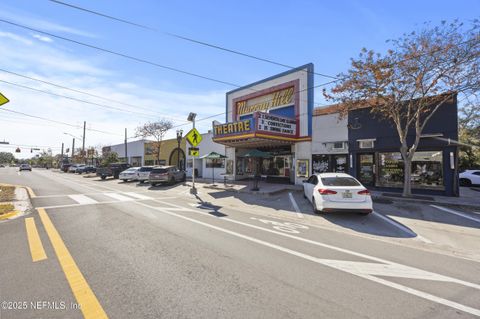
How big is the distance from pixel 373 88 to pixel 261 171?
12.2 metres

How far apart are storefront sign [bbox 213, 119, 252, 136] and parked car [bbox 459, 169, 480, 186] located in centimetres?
1738

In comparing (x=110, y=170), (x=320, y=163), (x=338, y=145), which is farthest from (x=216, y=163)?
(x=110, y=170)

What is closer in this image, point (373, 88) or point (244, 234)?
point (244, 234)

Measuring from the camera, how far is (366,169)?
52.6 ft

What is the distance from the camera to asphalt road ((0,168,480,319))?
3.11 m

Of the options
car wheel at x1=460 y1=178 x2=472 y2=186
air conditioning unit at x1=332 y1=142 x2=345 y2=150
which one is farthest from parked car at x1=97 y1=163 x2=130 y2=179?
car wheel at x1=460 y1=178 x2=472 y2=186

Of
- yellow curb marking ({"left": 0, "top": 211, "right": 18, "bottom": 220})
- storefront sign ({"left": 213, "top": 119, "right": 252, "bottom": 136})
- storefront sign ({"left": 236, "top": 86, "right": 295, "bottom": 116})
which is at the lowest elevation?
yellow curb marking ({"left": 0, "top": 211, "right": 18, "bottom": 220})

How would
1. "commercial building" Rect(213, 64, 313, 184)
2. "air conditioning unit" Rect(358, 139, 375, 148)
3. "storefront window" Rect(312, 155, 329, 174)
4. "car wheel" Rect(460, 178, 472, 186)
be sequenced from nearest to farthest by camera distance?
"air conditioning unit" Rect(358, 139, 375, 148), "commercial building" Rect(213, 64, 313, 184), "storefront window" Rect(312, 155, 329, 174), "car wheel" Rect(460, 178, 472, 186)

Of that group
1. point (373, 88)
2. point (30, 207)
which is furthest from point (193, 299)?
point (373, 88)

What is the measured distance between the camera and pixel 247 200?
43.6ft

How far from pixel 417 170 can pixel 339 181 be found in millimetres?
8225

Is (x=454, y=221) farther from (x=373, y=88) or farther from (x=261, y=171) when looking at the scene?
(x=261, y=171)

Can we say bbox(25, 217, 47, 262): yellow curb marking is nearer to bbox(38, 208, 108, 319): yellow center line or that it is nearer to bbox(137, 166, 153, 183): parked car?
bbox(38, 208, 108, 319): yellow center line

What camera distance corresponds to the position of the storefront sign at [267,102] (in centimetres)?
1984
